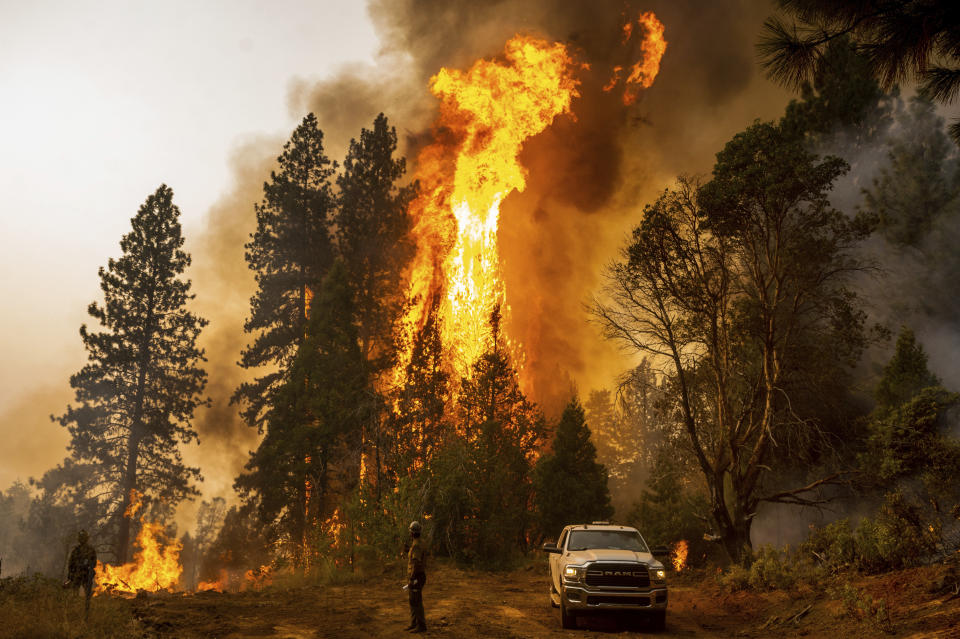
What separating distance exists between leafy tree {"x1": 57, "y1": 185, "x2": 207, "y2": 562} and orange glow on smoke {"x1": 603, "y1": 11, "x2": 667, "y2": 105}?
36697 mm

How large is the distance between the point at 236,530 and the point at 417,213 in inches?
1352

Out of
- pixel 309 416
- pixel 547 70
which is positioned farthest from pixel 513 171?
pixel 309 416

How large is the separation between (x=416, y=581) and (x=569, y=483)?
24.2 meters

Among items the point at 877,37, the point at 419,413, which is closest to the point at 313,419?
the point at 419,413

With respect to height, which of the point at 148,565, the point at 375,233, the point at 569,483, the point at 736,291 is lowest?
the point at 148,565

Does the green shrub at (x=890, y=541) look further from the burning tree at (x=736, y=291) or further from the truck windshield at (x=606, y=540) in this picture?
the burning tree at (x=736, y=291)

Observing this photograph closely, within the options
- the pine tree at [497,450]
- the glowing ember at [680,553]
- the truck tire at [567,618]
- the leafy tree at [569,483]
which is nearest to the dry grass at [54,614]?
the truck tire at [567,618]

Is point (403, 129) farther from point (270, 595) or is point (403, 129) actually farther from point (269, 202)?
point (270, 595)

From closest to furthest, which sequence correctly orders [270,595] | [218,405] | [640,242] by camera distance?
[270,595], [640,242], [218,405]

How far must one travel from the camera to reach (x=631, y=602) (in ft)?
39.0

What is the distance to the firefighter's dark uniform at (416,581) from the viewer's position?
1169 centimetres

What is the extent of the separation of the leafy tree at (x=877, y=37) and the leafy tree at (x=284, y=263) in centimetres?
3711

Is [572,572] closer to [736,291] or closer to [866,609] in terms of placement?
[866,609]

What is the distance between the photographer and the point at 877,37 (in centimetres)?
845
